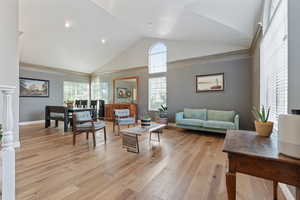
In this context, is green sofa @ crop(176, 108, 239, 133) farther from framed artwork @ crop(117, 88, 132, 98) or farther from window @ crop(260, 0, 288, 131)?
framed artwork @ crop(117, 88, 132, 98)

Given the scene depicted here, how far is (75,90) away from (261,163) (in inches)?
331

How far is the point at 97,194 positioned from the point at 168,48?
5467 mm

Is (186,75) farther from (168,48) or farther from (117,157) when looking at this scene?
(117,157)

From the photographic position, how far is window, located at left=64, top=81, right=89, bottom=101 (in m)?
7.29

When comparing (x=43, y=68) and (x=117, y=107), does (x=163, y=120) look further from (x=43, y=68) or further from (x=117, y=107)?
(x=43, y=68)

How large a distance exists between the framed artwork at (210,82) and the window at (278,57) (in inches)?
68.9

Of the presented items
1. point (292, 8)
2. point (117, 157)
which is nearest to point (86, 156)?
point (117, 157)

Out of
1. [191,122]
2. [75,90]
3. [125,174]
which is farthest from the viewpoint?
[75,90]

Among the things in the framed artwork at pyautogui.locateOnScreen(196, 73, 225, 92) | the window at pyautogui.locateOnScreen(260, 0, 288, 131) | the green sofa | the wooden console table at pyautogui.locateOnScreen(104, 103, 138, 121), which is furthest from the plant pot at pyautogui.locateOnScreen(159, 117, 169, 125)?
the window at pyautogui.locateOnScreen(260, 0, 288, 131)

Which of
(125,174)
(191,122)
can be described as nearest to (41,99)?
(125,174)

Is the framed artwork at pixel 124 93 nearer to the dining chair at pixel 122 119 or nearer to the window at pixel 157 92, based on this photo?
the window at pixel 157 92

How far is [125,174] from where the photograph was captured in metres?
2.00

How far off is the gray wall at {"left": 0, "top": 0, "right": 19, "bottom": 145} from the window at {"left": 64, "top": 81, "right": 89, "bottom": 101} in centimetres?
454

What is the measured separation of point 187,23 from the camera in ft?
12.2
